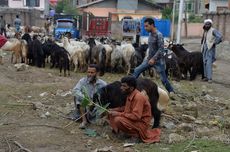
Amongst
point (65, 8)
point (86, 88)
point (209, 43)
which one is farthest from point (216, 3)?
point (86, 88)

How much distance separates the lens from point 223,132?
25.0ft

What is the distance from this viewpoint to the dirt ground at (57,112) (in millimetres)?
6758

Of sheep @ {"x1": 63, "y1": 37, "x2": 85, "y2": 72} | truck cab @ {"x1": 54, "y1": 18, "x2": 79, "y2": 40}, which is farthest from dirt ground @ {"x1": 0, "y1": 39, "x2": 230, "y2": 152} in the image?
truck cab @ {"x1": 54, "y1": 18, "x2": 79, "y2": 40}

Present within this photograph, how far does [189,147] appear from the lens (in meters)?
6.48

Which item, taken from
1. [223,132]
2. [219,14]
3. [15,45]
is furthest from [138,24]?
[223,132]

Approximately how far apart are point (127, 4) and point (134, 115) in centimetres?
4306

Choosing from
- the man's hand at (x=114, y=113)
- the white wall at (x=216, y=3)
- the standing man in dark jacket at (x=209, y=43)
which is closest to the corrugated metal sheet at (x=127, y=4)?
the white wall at (x=216, y=3)

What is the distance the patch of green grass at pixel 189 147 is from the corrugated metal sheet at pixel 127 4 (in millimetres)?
42840

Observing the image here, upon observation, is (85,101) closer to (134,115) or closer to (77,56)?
(134,115)

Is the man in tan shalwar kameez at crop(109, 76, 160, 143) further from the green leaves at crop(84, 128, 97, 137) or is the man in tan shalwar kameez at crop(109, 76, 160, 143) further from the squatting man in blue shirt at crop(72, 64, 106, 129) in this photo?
the squatting man in blue shirt at crop(72, 64, 106, 129)

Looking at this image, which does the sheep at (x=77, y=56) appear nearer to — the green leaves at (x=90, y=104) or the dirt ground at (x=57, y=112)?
the dirt ground at (x=57, y=112)

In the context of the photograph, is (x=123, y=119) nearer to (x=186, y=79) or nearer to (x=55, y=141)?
(x=55, y=141)

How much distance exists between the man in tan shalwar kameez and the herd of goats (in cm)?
716

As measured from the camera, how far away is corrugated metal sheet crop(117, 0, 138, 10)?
4891 cm
